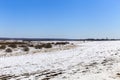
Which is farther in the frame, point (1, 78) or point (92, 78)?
point (1, 78)

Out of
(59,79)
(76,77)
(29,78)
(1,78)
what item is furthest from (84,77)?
(1,78)

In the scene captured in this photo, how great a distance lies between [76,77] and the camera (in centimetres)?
1156

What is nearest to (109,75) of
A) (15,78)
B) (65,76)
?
(65,76)

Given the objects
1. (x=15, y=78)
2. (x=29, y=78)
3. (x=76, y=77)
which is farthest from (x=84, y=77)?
(x=15, y=78)

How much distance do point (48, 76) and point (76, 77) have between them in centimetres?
165

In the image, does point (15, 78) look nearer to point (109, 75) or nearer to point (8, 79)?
point (8, 79)

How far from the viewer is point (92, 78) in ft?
36.6

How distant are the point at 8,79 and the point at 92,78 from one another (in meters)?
4.39

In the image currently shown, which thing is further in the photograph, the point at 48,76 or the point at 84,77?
the point at 48,76

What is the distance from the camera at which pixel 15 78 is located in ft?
40.2

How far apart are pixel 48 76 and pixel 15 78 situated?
175cm

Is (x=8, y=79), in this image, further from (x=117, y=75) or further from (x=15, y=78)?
(x=117, y=75)

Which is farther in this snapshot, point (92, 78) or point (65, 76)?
point (65, 76)

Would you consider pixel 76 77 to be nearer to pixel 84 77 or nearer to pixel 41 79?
pixel 84 77
